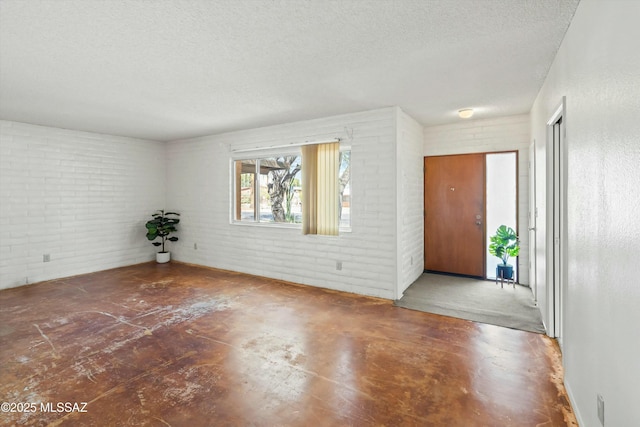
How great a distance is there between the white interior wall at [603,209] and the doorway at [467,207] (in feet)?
10.2

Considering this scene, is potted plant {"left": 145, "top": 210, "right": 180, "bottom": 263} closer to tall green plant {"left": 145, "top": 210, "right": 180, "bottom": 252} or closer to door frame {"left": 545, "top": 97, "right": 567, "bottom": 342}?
tall green plant {"left": 145, "top": 210, "right": 180, "bottom": 252}

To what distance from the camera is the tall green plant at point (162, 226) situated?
21.1ft

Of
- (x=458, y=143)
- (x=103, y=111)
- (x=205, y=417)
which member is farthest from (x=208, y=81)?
(x=458, y=143)

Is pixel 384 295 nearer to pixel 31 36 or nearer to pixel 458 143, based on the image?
pixel 458 143

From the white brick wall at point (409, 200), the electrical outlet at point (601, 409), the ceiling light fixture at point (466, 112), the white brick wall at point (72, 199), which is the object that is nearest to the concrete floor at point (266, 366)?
the electrical outlet at point (601, 409)

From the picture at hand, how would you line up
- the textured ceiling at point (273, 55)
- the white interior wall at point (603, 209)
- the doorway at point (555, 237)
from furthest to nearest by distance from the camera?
the doorway at point (555, 237)
the textured ceiling at point (273, 55)
the white interior wall at point (603, 209)

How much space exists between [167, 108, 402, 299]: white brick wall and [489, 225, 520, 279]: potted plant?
174cm

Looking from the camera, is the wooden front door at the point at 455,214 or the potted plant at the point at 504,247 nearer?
the potted plant at the point at 504,247

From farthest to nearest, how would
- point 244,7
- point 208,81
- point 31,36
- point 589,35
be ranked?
point 208,81
point 31,36
point 244,7
point 589,35

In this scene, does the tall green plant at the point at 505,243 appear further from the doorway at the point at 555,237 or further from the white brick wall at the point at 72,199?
the white brick wall at the point at 72,199

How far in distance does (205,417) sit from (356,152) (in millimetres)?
3579

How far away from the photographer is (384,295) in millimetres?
4391

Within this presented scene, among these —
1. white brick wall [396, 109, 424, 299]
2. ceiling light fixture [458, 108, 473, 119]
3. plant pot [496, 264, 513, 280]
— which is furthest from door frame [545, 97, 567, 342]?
plant pot [496, 264, 513, 280]

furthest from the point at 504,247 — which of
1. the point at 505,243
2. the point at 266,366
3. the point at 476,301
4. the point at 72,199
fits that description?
the point at 72,199
